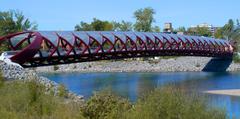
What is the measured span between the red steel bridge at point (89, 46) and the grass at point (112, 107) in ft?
104

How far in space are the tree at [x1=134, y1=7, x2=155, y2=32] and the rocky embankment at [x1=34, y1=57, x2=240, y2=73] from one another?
38.8 ft

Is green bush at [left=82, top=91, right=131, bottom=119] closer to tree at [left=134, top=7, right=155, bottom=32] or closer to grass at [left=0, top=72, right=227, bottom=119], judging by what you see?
grass at [left=0, top=72, right=227, bottom=119]

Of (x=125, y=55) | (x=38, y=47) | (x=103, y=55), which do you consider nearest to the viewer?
(x=38, y=47)

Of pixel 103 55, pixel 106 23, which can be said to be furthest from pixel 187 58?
pixel 103 55

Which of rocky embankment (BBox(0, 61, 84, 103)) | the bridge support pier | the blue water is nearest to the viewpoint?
rocky embankment (BBox(0, 61, 84, 103))

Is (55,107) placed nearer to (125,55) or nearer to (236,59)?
(125,55)

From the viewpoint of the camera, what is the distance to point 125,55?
8219 centimetres

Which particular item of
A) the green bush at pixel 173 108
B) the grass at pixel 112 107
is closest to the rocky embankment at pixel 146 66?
the grass at pixel 112 107

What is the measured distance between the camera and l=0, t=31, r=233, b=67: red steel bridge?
60.3 m

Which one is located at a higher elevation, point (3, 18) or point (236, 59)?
point (3, 18)

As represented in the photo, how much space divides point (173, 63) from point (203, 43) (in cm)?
1325

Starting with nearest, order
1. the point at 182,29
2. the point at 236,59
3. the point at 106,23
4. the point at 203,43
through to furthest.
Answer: the point at 203,43
the point at 236,59
the point at 106,23
the point at 182,29

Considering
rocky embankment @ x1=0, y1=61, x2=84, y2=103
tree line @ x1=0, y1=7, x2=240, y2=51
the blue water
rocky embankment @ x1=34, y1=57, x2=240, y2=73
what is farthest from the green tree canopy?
rocky embankment @ x1=0, y1=61, x2=84, y2=103

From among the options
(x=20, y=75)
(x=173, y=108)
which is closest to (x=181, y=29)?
(x=20, y=75)
